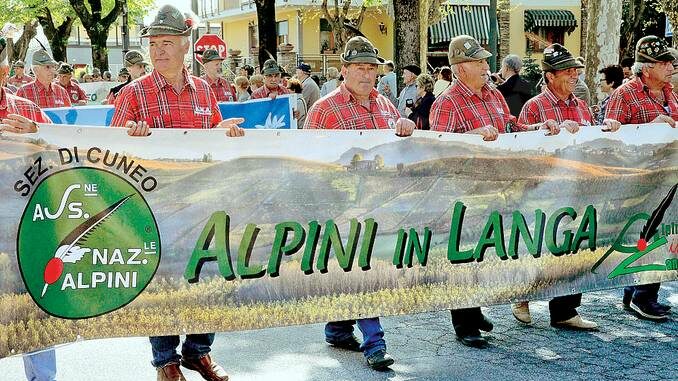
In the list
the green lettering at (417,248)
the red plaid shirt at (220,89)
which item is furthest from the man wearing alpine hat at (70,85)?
the green lettering at (417,248)

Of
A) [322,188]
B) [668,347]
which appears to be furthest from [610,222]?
[322,188]

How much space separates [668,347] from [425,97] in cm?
575

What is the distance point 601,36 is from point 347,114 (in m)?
9.79

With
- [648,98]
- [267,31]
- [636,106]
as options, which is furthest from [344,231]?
[267,31]

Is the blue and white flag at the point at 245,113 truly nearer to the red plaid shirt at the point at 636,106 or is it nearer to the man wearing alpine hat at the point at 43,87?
the man wearing alpine hat at the point at 43,87

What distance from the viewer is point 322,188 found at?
224 inches

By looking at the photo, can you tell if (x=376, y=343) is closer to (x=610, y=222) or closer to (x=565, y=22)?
(x=610, y=222)

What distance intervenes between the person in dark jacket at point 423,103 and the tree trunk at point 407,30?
3.80m

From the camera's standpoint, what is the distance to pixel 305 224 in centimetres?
565

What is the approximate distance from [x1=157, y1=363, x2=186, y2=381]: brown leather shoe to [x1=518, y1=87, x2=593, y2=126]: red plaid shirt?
3029 mm

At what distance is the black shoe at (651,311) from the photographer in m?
7.54

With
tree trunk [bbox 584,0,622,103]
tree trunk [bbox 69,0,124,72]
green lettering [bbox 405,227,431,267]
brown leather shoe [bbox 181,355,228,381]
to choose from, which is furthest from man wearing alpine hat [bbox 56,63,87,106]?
tree trunk [bbox 69,0,124,72]

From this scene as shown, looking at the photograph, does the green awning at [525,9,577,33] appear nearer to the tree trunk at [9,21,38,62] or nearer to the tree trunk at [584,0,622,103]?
the tree trunk at [9,21,38,62]

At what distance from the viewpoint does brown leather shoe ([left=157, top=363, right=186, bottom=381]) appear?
5.71 m
